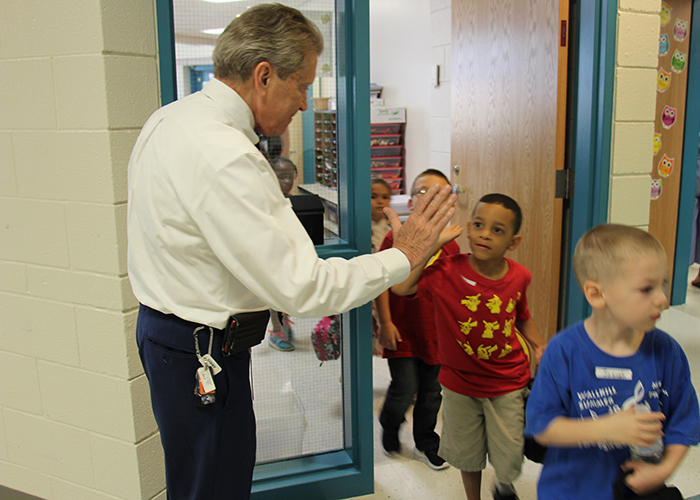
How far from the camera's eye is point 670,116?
3945mm

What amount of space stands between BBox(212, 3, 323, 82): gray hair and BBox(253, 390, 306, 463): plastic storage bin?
1117 millimetres

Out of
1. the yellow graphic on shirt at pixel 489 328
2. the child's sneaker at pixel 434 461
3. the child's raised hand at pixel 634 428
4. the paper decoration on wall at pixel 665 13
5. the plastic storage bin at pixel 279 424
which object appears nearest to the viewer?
the child's raised hand at pixel 634 428

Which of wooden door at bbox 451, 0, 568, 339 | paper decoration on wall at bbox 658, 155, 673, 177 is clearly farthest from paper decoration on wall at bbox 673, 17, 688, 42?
wooden door at bbox 451, 0, 568, 339

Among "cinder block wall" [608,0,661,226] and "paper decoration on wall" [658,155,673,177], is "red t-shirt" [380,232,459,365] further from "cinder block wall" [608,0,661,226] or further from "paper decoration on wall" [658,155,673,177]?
"paper decoration on wall" [658,155,673,177]

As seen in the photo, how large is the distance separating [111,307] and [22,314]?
360 millimetres

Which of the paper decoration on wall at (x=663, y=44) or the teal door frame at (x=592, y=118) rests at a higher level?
the paper decoration on wall at (x=663, y=44)

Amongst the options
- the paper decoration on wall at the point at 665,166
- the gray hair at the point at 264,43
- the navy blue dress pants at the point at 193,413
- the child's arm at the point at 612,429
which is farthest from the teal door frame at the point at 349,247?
the paper decoration on wall at the point at 665,166

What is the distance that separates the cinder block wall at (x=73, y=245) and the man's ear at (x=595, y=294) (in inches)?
47.2

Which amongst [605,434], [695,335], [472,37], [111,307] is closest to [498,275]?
[605,434]

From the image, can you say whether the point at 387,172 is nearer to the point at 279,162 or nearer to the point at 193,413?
the point at 279,162

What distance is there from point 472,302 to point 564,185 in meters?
1.12

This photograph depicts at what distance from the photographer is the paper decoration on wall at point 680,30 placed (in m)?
3.84

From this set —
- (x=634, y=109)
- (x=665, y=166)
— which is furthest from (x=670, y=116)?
(x=634, y=109)

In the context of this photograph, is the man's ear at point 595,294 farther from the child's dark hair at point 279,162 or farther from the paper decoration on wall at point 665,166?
the paper decoration on wall at point 665,166
